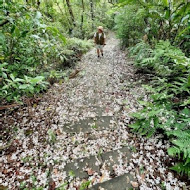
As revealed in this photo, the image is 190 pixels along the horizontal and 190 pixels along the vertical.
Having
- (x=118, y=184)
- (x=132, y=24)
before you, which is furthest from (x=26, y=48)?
(x=132, y=24)

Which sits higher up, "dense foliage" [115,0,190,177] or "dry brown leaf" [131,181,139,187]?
"dense foliage" [115,0,190,177]

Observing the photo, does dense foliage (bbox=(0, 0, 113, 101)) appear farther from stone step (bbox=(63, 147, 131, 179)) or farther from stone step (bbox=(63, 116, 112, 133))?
stone step (bbox=(63, 147, 131, 179))

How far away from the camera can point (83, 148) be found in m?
2.85

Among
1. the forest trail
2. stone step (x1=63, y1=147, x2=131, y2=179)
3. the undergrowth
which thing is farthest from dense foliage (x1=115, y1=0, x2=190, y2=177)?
stone step (x1=63, y1=147, x2=131, y2=179)

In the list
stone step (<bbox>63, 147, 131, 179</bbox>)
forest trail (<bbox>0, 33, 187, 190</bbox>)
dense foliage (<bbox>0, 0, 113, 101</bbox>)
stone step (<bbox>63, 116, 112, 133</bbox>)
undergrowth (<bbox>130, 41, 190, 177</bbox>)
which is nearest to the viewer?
dense foliage (<bbox>0, 0, 113, 101</bbox>)

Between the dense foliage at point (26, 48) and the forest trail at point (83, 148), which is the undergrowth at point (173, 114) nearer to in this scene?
the forest trail at point (83, 148)

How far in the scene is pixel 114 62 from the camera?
24.2ft

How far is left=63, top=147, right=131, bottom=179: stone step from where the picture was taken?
242cm

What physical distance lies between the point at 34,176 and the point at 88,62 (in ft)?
21.2

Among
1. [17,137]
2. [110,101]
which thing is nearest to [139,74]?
[110,101]

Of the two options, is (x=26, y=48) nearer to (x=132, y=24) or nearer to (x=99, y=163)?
(x=99, y=163)

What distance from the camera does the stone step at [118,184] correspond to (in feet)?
7.06

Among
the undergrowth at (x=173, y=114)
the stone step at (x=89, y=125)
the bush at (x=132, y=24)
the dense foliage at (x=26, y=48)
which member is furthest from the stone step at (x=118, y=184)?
the bush at (x=132, y=24)

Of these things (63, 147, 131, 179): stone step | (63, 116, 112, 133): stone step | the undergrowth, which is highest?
the undergrowth
